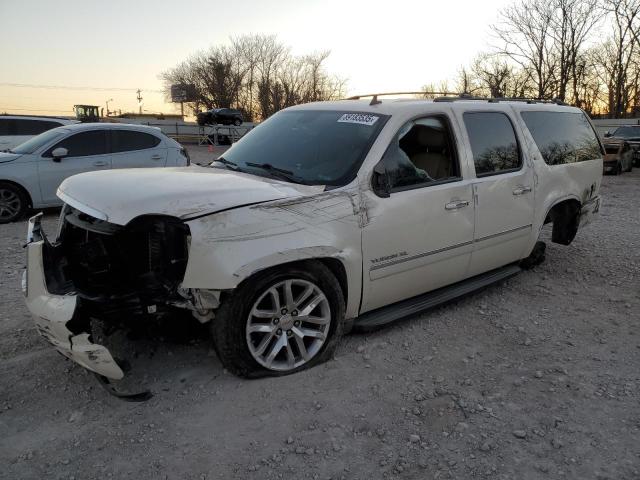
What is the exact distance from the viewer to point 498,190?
4.23 meters

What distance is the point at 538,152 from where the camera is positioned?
4.77 meters

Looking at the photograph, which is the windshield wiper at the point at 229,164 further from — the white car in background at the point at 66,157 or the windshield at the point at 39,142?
the windshield at the point at 39,142

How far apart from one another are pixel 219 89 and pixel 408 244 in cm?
6146

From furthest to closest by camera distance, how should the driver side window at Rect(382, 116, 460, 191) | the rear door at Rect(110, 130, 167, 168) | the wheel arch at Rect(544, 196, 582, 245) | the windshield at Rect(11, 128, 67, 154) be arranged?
the rear door at Rect(110, 130, 167, 168) < the windshield at Rect(11, 128, 67, 154) < the wheel arch at Rect(544, 196, 582, 245) < the driver side window at Rect(382, 116, 460, 191)

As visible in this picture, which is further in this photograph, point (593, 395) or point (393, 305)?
point (393, 305)

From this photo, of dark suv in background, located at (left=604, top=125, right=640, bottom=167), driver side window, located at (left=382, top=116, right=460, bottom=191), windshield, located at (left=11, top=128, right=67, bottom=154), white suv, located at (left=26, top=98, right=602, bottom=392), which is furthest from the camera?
dark suv in background, located at (left=604, top=125, right=640, bottom=167)

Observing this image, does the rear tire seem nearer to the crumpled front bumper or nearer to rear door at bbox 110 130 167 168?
rear door at bbox 110 130 167 168

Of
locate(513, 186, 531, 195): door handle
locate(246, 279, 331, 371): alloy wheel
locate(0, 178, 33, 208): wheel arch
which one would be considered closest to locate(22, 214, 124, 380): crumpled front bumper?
locate(246, 279, 331, 371): alloy wheel

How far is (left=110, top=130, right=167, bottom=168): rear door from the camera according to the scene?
9.05 metres

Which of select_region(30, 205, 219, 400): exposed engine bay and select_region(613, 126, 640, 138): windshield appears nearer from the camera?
select_region(30, 205, 219, 400): exposed engine bay

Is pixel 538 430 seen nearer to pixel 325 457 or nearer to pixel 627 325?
pixel 325 457

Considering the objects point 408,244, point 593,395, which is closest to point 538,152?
point 408,244

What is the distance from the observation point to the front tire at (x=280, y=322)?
115 inches

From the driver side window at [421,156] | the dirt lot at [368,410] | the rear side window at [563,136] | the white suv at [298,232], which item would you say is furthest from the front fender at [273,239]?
the rear side window at [563,136]
